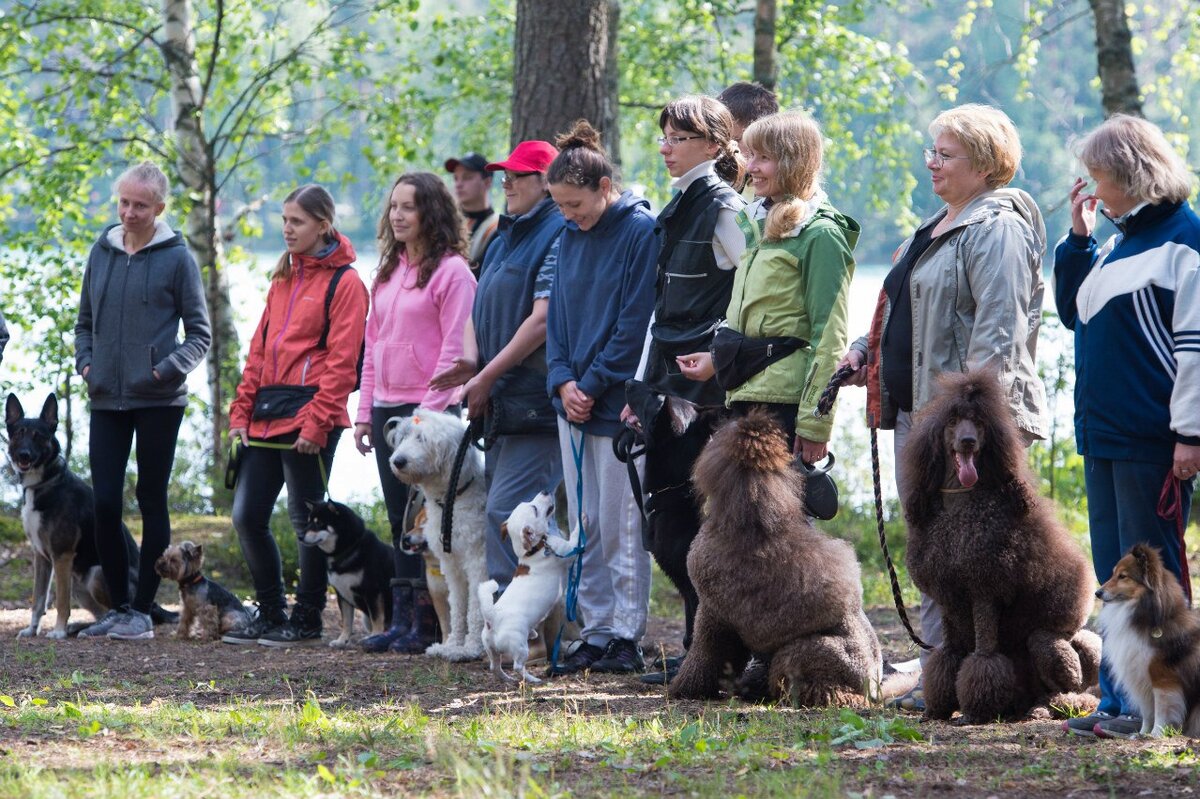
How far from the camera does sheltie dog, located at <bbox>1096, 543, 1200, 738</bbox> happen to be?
440 cm

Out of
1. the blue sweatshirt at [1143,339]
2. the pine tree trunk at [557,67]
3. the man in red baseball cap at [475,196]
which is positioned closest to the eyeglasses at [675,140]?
the blue sweatshirt at [1143,339]

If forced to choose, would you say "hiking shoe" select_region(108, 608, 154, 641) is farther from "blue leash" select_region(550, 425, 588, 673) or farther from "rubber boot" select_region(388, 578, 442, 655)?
"blue leash" select_region(550, 425, 588, 673)

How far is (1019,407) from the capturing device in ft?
16.1

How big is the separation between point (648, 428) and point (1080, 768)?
235 centimetres

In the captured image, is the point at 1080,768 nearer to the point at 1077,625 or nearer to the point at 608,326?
the point at 1077,625

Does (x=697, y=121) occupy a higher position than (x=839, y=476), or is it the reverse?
(x=697, y=121)

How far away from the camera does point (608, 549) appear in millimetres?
6441

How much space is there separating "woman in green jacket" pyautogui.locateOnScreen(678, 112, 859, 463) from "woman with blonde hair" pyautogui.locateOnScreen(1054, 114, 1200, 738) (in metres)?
1.00

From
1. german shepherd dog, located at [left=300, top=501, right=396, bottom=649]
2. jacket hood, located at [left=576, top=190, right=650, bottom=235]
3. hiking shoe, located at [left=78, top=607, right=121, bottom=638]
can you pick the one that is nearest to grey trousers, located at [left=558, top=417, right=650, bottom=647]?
jacket hood, located at [left=576, top=190, right=650, bottom=235]

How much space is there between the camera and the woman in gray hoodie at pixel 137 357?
7.77 meters

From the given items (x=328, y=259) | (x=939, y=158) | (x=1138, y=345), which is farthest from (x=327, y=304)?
(x=1138, y=345)

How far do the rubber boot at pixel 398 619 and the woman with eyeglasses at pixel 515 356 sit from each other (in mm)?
694

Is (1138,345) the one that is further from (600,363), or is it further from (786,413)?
(600,363)

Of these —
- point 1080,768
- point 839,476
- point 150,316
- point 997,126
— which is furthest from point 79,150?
point 1080,768
